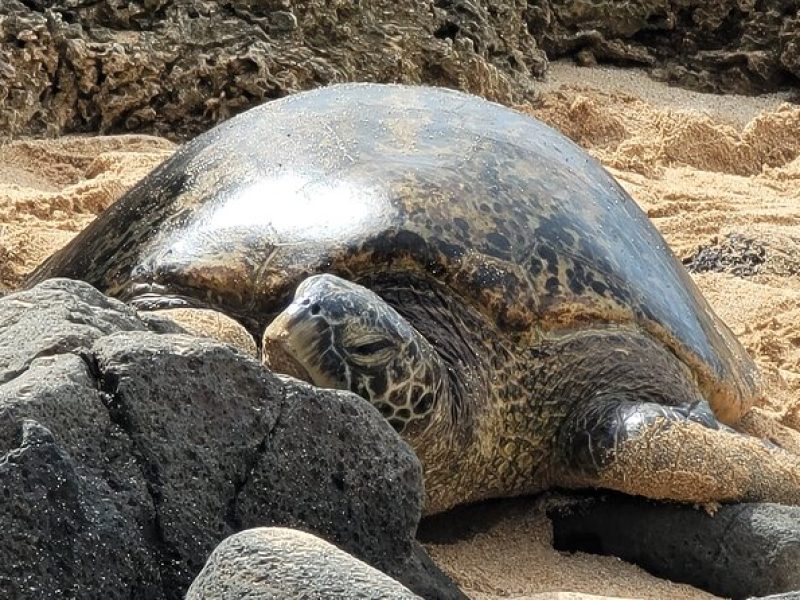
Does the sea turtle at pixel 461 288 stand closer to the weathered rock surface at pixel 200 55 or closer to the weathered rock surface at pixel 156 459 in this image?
the weathered rock surface at pixel 156 459

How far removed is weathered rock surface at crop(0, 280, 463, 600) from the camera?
197 cm

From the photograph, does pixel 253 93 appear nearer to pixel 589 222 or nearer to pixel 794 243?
pixel 794 243

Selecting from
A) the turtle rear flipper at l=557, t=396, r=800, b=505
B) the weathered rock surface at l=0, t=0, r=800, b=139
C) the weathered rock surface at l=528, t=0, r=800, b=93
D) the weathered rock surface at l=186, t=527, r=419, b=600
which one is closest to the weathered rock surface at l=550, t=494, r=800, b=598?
the turtle rear flipper at l=557, t=396, r=800, b=505

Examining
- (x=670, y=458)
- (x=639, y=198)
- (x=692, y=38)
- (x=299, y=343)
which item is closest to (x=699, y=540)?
(x=670, y=458)

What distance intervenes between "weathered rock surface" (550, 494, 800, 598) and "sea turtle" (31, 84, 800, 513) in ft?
0.21

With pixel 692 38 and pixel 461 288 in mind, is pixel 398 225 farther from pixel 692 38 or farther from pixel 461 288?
pixel 692 38

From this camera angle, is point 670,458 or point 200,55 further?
point 200,55

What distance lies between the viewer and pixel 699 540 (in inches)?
130

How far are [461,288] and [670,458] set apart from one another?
602 mm

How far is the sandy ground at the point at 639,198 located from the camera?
326 cm

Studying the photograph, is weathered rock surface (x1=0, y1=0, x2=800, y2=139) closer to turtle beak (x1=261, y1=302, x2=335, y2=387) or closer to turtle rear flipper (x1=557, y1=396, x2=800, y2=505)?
turtle rear flipper (x1=557, y1=396, x2=800, y2=505)

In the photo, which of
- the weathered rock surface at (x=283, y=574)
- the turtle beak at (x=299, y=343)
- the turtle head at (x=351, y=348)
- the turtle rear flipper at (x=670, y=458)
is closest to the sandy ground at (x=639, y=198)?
the turtle rear flipper at (x=670, y=458)

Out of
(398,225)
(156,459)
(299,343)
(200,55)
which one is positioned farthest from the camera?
(200,55)

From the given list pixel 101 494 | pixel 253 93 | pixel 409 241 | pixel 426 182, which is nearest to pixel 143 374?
pixel 101 494
